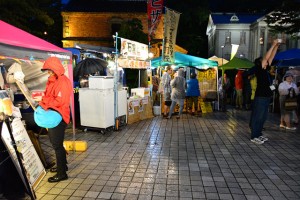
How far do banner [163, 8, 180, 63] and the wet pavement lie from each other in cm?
384

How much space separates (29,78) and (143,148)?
12.0 feet

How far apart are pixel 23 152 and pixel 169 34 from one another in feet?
28.3

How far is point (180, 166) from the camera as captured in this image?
17.8ft

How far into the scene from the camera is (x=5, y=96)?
385 centimetres

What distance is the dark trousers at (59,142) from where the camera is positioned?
174 inches

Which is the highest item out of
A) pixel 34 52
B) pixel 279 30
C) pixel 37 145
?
pixel 279 30

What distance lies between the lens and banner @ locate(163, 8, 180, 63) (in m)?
11.1

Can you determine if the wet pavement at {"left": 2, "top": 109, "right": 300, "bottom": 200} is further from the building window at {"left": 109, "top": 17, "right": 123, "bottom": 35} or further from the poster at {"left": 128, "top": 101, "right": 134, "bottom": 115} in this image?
the building window at {"left": 109, "top": 17, "right": 123, "bottom": 35}

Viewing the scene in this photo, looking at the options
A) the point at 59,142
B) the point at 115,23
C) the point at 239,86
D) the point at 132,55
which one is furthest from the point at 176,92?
the point at 115,23

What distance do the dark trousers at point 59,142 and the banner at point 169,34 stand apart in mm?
7448

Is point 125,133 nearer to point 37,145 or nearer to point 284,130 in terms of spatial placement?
point 37,145

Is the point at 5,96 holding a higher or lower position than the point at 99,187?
higher

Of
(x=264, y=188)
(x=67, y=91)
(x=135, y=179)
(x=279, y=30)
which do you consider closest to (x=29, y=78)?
(x=67, y=91)

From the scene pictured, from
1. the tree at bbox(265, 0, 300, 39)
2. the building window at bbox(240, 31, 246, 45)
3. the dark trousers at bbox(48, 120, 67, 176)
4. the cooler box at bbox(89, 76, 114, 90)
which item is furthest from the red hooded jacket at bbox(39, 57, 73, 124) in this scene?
the building window at bbox(240, 31, 246, 45)
